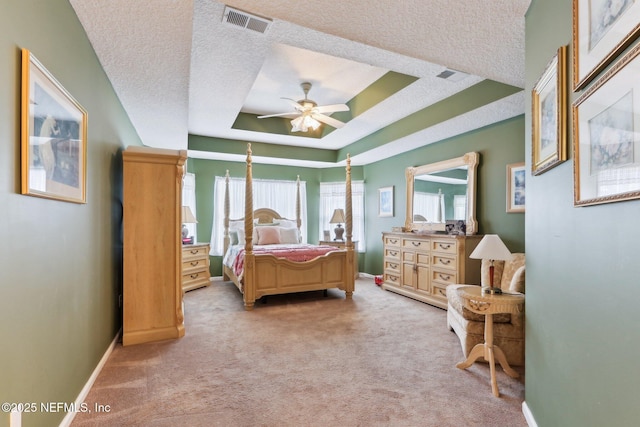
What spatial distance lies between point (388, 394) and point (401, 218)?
398 cm

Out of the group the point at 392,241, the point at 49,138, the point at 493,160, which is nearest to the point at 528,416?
the point at 49,138

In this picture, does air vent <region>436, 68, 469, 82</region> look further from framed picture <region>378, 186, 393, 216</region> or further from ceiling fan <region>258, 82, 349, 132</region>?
framed picture <region>378, 186, 393, 216</region>

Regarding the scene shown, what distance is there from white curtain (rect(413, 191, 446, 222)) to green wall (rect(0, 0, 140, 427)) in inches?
170

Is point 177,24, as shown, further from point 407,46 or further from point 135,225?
point 135,225

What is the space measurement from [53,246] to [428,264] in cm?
415

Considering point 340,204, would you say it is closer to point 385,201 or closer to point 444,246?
point 385,201

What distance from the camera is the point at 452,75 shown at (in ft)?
10.8

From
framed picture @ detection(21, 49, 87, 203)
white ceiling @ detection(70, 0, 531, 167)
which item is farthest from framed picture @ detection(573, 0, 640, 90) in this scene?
framed picture @ detection(21, 49, 87, 203)

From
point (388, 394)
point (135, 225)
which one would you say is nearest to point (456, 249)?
point (388, 394)

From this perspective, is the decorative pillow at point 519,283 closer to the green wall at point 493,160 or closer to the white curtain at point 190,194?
the green wall at point 493,160

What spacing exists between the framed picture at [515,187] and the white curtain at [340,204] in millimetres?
3368

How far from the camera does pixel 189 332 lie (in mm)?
3293

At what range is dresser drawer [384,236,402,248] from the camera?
16.7ft

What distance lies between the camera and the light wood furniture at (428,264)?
4.06 metres
